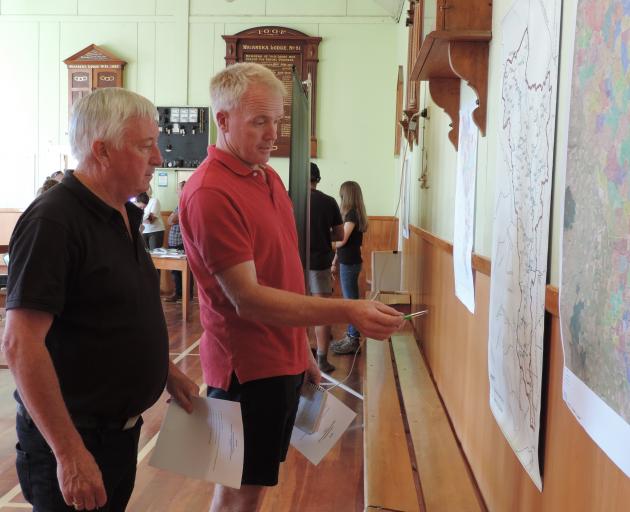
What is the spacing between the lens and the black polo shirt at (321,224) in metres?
5.23

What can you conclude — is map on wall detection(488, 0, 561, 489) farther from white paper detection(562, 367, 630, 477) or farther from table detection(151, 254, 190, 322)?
table detection(151, 254, 190, 322)

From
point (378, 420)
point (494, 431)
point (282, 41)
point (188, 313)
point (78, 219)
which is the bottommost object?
point (188, 313)

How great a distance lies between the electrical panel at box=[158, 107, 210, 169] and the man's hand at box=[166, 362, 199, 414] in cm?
788

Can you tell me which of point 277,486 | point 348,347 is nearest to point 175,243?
point 348,347

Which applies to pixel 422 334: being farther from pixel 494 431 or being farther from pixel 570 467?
pixel 570 467

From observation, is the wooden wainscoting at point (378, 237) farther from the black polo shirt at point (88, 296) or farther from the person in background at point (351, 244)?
the black polo shirt at point (88, 296)

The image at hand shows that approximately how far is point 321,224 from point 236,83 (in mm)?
3547

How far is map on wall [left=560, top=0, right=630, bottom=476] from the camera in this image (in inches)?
36.8

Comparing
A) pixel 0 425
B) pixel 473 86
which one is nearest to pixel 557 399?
pixel 473 86

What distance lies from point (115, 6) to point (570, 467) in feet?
32.1

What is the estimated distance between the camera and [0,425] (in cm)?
379

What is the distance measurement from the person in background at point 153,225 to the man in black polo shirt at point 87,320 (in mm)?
7313

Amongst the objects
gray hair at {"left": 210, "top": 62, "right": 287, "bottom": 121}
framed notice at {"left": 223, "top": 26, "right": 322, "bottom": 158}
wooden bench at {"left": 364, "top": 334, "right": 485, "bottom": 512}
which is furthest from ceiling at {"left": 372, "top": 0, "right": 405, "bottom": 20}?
gray hair at {"left": 210, "top": 62, "right": 287, "bottom": 121}

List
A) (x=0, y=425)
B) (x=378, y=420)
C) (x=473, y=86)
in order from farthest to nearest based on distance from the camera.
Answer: (x=0, y=425)
(x=378, y=420)
(x=473, y=86)
